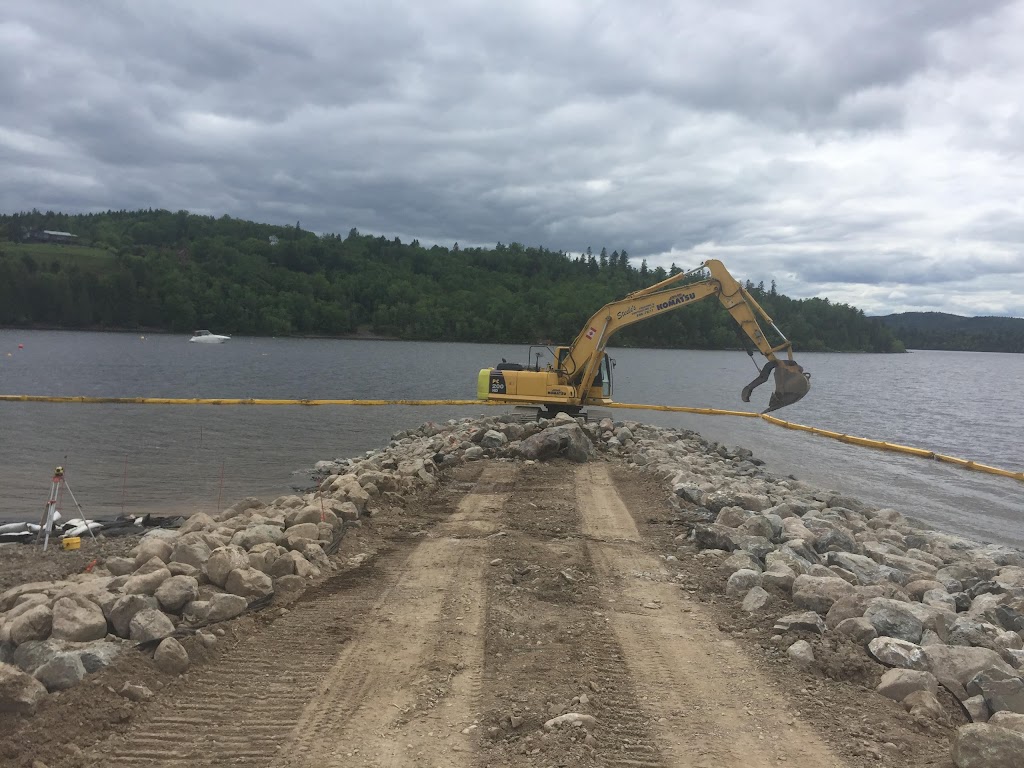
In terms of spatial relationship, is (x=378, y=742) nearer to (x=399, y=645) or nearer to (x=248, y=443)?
(x=399, y=645)

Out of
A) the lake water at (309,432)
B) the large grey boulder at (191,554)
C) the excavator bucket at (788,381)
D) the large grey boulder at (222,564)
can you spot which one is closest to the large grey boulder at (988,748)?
the large grey boulder at (222,564)

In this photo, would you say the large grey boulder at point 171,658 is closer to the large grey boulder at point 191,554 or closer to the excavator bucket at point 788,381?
the large grey boulder at point 191,554

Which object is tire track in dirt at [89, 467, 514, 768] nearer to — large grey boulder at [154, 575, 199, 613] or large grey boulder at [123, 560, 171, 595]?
large grey boulder at [154, 575, 199, 613]

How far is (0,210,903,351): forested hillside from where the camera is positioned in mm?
112062

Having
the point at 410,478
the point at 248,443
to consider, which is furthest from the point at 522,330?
the point at 410,478

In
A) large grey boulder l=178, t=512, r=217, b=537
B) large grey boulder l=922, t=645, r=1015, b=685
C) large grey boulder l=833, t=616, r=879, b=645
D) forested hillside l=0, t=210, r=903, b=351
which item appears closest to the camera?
large grey boulder l=922, t=645, r=1015, b=685

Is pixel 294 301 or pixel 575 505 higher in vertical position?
pixel 294 301

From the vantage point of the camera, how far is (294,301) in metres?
124

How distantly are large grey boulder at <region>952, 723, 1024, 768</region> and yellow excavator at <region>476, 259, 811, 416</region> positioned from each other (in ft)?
48.8

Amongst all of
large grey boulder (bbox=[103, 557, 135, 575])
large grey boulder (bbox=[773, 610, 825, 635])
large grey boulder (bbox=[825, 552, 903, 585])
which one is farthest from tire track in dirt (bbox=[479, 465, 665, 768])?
large grey boulder (bbox=[103, 557, 135, 575])

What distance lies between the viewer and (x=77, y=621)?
569 cm

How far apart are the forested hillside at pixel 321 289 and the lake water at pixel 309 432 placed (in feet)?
191

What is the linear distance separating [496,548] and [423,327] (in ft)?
371

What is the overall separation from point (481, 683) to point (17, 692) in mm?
2992
